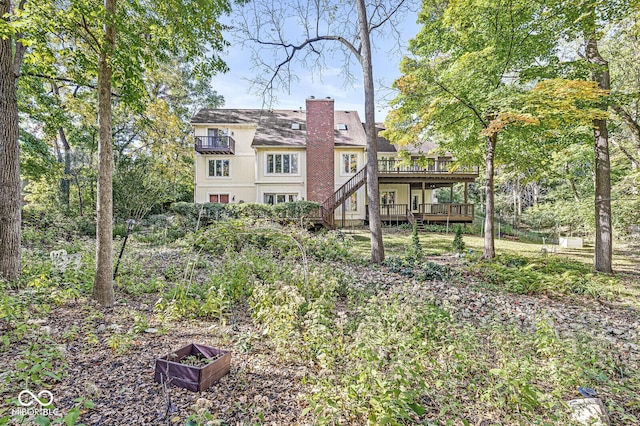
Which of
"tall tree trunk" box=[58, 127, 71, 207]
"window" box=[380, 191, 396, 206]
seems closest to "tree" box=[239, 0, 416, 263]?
"tall tree trunk" box=[58, 127, 71, 207]

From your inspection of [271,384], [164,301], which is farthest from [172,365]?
[164,301]

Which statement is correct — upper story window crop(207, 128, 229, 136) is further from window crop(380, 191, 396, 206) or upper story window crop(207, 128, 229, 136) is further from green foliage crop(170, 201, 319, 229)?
window crop(380, 191, 396, 206)

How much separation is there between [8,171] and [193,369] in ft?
16.6

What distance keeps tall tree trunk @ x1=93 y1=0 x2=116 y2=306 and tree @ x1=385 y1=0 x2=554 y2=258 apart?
6.39 meters

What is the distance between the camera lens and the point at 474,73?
7129mm

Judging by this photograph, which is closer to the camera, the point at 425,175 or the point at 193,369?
the point at 193,369

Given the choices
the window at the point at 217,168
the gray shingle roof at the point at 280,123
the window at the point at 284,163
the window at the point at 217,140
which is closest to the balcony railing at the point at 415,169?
the gray shingle roof at the point at 280,123

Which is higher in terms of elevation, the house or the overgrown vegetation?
the house

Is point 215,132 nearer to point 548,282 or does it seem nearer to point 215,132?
point 215,132

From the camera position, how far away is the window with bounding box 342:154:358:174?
19.1 metres

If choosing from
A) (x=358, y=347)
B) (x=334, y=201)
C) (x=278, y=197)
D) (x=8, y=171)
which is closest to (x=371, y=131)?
(x=358, y=347)

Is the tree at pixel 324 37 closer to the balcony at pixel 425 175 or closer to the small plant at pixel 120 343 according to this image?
the small plant at pixel 120 343

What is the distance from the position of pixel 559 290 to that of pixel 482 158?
5.89 metres

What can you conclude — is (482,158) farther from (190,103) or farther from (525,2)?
(190,103)
